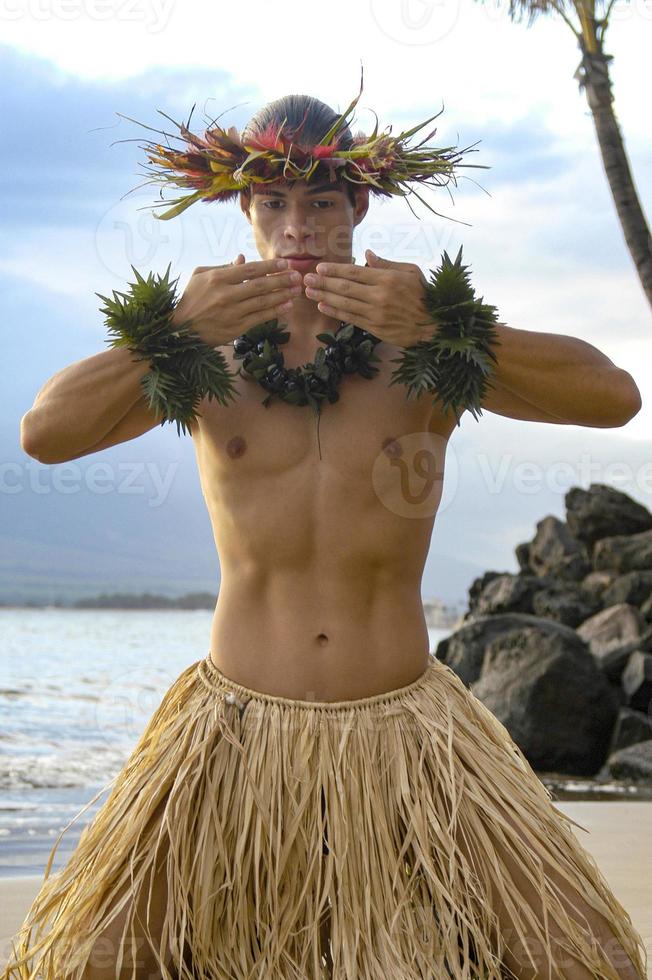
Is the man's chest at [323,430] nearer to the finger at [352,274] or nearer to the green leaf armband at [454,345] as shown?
the green leaf armband at [454,345]

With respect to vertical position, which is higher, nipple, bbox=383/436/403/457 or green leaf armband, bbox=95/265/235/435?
green leaf armband, bbox=95/265/235/435

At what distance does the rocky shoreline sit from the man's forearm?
4.29 m

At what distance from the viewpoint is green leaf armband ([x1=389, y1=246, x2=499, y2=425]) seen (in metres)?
2.27

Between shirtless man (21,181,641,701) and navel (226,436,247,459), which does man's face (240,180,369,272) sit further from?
navel (226,436,247,459)

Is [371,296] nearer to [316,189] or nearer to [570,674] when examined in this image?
[316,189]

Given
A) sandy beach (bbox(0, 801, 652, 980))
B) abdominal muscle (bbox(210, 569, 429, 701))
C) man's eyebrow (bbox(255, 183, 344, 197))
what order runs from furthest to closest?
sandy beach (bbox(0, 801, 652, 980)), man's eyebrow (bbox(255, 183, 344, 197)), abdominal muscle (bbox(210, 569, 429, 701))

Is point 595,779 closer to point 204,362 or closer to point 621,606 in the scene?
point 621,606

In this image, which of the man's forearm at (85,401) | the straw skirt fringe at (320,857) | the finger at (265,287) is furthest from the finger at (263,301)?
the straw skirt fringe at (320,857)

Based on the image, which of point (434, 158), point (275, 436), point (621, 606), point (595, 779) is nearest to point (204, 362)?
point (275, 436)

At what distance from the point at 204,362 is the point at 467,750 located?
94cm

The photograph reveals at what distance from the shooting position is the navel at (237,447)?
8.13 ft

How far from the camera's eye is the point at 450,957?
2133mm

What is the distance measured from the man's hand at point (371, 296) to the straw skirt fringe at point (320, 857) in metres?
0.75

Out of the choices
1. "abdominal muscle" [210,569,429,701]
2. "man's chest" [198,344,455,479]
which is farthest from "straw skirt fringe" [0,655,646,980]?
"man's chest" [198,344,455,479]
